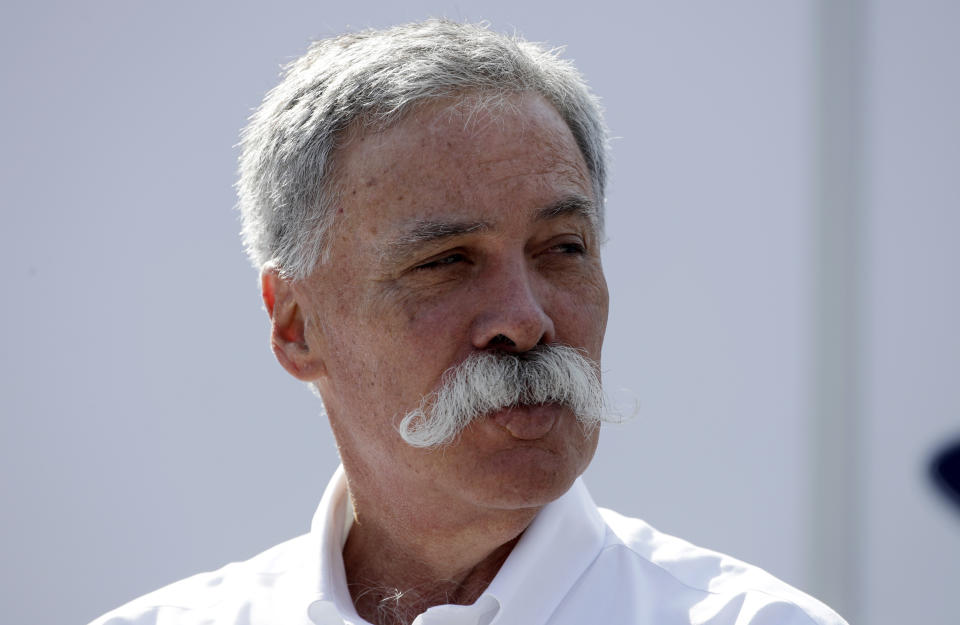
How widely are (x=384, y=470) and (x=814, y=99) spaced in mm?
1986

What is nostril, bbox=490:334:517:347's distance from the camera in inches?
62.9

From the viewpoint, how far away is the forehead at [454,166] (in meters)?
1.65

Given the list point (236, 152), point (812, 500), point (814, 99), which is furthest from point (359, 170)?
point (812, 500)

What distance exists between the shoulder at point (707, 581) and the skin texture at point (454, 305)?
0.22 meters

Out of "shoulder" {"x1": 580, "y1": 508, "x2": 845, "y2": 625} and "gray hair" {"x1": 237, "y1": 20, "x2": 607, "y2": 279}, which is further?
"gray hair" {"x1": 237, "y1": 20, "x2": 607, "y2": 279}

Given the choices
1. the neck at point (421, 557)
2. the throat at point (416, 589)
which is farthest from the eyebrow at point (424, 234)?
the throat at point (416, 589)

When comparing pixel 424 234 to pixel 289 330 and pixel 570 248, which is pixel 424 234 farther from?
pixel 289 330

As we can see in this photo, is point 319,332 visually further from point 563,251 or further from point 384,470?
point 563,251

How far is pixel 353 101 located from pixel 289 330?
48 cm

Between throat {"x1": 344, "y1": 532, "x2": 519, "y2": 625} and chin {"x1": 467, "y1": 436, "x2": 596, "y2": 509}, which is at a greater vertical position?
chin {"x1": 467, "y1": 436, "x2": 596, "y2": 509}

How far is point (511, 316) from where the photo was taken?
158 centimetres

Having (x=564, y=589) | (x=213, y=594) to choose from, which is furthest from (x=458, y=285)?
(x=213, y=594)

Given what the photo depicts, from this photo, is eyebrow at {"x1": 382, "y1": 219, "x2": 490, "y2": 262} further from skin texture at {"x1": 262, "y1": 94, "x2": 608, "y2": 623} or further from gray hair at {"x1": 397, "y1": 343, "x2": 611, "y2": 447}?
gray hair at {"x1": 397, "y1": 343, "x2": 611, "y2": 447}

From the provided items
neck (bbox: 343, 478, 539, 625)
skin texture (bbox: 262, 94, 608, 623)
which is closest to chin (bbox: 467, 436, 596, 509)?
skin texture (bbox: 262, 94, 608, 623)
